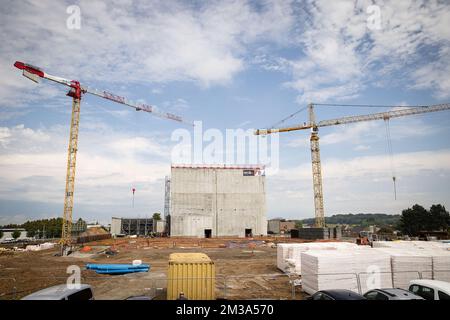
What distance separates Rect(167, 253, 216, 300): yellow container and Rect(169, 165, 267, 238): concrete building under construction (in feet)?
175

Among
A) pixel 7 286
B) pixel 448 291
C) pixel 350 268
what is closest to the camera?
pixel 448 291

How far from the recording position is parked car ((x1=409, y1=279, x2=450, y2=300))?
9710mm

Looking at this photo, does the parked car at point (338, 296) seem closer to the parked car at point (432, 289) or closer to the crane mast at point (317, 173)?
the parked car at point (432, 289)

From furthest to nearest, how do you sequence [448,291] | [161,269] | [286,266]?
[161,269] < [286,266] < [448,291]

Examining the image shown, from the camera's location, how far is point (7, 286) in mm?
17500

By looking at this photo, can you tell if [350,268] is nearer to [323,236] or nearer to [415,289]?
[415,289]

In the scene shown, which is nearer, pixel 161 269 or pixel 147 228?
pixel 161 269

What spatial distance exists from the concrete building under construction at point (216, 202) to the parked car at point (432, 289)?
57.7 m

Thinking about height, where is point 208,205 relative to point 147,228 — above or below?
above

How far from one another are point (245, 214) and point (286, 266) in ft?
159

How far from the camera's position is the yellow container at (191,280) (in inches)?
528

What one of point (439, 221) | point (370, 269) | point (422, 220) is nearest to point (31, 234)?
Answer: point (370, 269)
